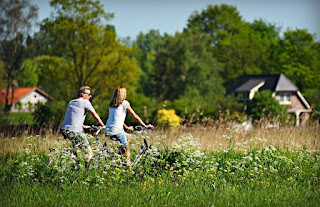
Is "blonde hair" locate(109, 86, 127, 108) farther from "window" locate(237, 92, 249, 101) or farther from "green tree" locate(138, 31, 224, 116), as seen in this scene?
"window" locate(237, 92, 249, 101)

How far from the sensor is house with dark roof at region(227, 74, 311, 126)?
1812 inches

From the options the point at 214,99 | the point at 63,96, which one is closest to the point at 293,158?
the point at 63,96

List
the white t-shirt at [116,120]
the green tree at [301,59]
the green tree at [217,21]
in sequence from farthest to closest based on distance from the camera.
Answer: the green tree at [217,21], the green tree at [301,59], the white t-shirt at [116,120]

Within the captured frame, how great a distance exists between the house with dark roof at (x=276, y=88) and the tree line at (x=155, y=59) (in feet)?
4.99

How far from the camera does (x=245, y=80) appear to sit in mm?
48000

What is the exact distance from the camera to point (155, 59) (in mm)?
49531

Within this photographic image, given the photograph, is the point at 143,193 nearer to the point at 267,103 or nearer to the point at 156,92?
the point at 267,103

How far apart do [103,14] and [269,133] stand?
23183 millimetres

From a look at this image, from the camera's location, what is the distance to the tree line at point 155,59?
30.9m

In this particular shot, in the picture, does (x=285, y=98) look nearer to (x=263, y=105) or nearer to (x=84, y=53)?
(x=263, y=105)

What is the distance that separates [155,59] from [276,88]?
14.0 metres

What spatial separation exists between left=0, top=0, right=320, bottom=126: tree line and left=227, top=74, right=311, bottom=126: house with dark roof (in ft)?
4.99

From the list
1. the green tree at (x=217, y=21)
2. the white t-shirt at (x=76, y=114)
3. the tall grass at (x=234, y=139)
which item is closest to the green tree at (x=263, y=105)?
the green tree at (x=217, y=21)

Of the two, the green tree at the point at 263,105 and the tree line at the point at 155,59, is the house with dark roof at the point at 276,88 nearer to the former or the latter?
the tree line at the point at 155,59
